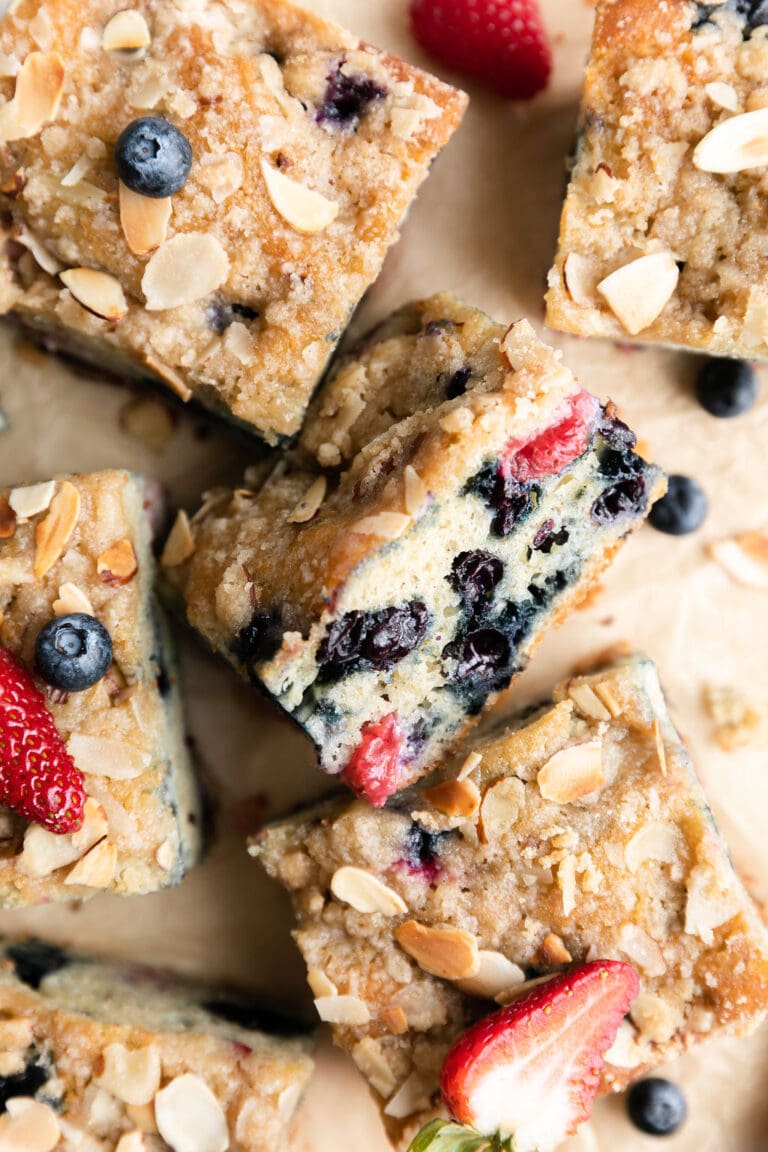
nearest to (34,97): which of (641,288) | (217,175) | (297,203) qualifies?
(217,175)

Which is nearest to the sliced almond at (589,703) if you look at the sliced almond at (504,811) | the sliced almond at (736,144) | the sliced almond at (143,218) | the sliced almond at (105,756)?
the sliced almond at (504,811)

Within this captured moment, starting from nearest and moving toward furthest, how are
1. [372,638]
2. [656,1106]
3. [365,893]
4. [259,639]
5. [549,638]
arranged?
[372,638] → [259,639] → [365,893] → [656,1106] → [549,638]

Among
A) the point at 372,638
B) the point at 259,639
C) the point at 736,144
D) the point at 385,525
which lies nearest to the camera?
the point at 385,525

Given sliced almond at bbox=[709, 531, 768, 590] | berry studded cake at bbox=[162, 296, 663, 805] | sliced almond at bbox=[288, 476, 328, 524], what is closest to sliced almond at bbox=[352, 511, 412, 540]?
berry studded cake at bbox=[162, 296, 663, 805]

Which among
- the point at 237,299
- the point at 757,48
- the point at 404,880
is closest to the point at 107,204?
the point at 237,299

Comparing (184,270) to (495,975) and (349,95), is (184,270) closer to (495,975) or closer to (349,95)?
(349,95)

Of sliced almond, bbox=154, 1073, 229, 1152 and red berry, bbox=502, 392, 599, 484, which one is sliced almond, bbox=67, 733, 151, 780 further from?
red berry, bbox=502, 392, 599, 484

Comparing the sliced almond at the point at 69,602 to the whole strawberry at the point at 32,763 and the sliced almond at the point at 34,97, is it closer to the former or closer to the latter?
the whole strawberry at the point at 32,763

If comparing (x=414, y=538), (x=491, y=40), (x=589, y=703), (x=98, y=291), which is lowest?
(x=589, y=703)
